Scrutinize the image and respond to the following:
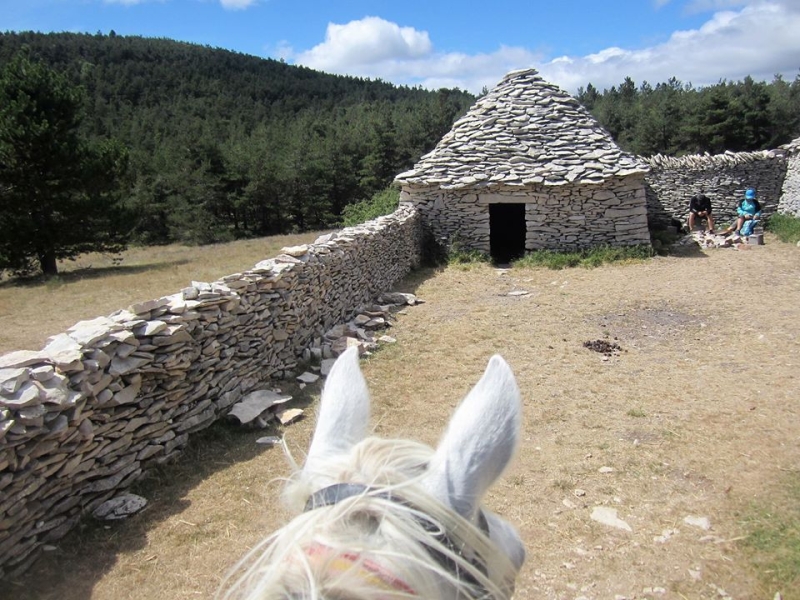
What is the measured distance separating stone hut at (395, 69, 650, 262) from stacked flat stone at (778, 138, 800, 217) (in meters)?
6.51

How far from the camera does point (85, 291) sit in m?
13.2

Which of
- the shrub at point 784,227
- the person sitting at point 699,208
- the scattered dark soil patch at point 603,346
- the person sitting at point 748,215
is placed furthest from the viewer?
the person sitting at point 699,208

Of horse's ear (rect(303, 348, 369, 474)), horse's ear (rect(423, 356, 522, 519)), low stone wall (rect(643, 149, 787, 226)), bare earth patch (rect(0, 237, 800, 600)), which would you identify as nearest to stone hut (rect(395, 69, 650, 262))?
bare earth patch (rect(0, 237, 800, 600))

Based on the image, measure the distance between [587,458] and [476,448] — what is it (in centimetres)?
403

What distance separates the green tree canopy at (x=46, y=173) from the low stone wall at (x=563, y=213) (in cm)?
1036

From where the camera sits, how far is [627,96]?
218 ft

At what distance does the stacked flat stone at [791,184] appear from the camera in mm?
15297

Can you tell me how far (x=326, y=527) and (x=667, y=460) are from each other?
4495 mm

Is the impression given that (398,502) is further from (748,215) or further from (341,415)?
(748,215)

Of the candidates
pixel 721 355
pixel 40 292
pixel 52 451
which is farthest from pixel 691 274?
pixel 40 292

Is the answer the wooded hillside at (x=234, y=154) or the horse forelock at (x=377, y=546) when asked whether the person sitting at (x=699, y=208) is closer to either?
the horse forelock at (x=377, y=546)

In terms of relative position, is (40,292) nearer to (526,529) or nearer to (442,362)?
(442,362)

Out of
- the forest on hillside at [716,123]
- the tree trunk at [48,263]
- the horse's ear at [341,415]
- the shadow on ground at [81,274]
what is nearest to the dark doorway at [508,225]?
the shadow on ground at [81,274]

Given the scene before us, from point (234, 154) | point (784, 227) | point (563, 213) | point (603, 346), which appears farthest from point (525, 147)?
point (234, 154)
